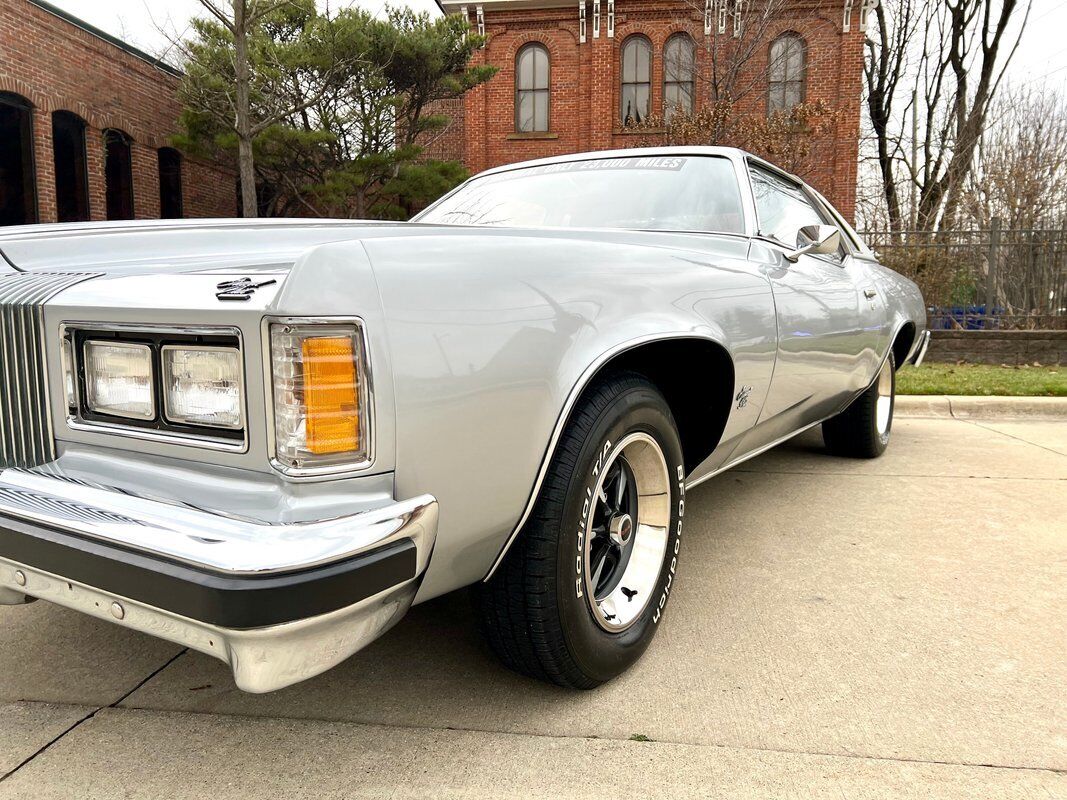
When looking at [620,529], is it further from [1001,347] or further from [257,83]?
[257,83]

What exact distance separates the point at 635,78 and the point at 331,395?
60.7ft

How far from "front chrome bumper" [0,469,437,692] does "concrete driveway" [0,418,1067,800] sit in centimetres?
49

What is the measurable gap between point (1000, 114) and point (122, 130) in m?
17.5

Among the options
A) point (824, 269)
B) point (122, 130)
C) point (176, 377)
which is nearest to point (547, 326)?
point (176, 377)

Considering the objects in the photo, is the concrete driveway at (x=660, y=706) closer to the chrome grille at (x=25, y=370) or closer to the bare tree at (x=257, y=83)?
the chrome grille at (x=25, y=370)

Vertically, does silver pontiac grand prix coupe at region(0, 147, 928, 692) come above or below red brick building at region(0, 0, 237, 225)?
below

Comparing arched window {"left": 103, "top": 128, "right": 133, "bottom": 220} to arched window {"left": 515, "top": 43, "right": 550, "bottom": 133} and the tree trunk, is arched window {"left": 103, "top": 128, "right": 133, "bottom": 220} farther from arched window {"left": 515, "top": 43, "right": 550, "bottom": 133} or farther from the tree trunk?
arched window {"left": 515, "top": 43, "right": 550, "bottom": 133}

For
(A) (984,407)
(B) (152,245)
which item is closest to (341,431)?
(B) (152,245)

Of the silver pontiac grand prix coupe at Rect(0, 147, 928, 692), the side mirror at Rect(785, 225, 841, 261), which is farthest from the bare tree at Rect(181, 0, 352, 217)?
the silver pontiac grand prix coupe at Rect(0, 147, 928, 692)

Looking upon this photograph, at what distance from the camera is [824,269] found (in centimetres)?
344

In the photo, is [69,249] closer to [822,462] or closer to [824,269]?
[824,269]

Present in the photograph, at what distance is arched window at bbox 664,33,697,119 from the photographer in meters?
16.7

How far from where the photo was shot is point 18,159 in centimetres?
→ 1152

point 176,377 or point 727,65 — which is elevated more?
point 727,65
